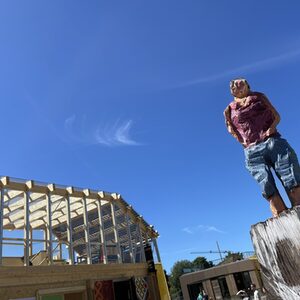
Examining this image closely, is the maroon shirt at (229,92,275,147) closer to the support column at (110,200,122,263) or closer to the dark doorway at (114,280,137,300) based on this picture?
the dark doorway at (114,280,137,300)

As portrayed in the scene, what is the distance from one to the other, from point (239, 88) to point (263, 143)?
82 cm

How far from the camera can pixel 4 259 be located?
12.3 m

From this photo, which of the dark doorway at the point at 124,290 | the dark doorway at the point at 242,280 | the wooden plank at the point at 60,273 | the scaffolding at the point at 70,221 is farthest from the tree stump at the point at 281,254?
the dark doorway at the point at 242,280

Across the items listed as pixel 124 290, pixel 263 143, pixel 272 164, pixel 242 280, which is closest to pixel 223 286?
pixel 242 280

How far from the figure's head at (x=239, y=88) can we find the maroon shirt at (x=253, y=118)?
84mm

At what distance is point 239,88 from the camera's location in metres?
4.30

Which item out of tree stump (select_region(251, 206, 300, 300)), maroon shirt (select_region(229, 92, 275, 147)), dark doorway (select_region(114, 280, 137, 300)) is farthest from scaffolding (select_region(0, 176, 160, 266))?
tree stump (select_region(251, 206, 300, 300))

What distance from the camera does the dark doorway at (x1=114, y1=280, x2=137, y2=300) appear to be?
14.5 metres

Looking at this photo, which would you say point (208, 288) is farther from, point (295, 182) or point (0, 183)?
point (295, 182)

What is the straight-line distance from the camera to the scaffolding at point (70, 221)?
42.5 ft

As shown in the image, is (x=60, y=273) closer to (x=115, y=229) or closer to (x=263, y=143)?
(x=115, y=229)

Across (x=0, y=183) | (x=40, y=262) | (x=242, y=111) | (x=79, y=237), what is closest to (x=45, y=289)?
(x=40, y=262)

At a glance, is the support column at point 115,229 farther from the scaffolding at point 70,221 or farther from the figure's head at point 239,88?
the figure's head at point 239,88

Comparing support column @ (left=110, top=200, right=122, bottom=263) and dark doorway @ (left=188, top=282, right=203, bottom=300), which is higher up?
support column @ (left=110, top=200, right=122, bottom=263)
